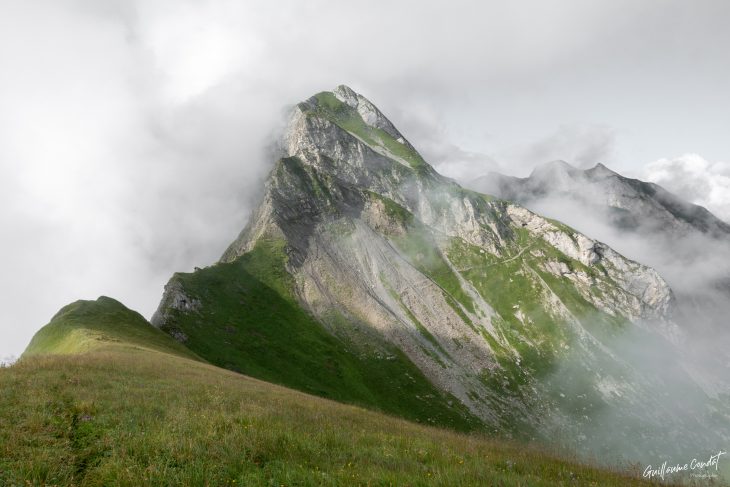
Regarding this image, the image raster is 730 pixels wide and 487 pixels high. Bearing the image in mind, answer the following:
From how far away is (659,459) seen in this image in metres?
129

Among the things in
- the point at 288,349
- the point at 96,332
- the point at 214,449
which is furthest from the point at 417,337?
the point at 214,449

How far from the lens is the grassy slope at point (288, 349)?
3504 inches

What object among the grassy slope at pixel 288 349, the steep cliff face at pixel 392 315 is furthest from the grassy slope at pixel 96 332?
the steep cliff face at pixel 392 315

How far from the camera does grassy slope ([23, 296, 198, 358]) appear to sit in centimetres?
4422

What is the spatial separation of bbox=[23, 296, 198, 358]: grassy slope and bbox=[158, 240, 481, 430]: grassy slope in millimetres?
22567

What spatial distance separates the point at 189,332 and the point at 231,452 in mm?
85913

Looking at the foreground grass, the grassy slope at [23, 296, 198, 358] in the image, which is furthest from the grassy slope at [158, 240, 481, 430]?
the foreground grass

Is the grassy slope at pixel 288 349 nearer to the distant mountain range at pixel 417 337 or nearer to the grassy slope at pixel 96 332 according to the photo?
the distant mountain range at pixel 417 337

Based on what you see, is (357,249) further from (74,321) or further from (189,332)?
(74,321)

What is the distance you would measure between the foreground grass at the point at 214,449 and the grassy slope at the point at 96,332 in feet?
88.6

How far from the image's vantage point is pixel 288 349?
103 meters

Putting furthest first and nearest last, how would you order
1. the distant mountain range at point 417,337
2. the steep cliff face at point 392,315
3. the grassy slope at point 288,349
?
the steep cliff face at point 392,315, the distant mountain range at point 417,337, the grassy slope at point 288,349

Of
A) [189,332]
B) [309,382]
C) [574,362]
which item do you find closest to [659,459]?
[574,362]

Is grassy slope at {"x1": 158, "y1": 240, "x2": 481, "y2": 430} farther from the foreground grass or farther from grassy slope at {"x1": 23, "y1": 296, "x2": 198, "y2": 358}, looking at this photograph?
the foreground grass
